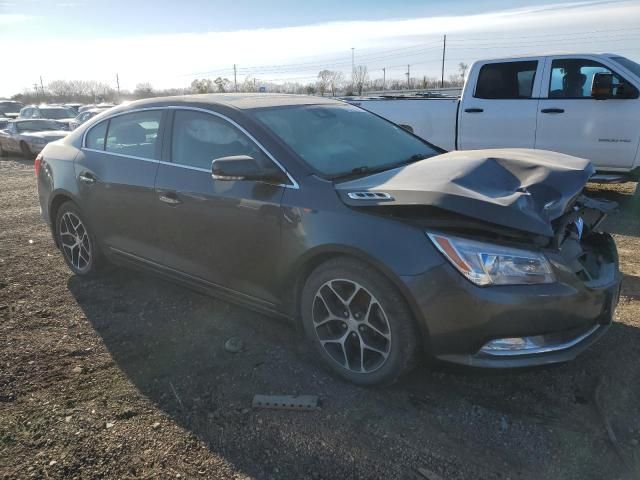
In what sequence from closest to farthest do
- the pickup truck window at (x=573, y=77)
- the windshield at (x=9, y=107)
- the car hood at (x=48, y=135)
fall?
the pickup truck window at (x=573, y=77) < the car hood at (x=48, y=135) < the windshield at (x=9, y=107)

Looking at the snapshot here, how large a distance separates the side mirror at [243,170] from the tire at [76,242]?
2.06 m

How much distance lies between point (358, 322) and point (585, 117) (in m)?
5.77

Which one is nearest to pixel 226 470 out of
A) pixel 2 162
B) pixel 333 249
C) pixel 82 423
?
pixel 82 423

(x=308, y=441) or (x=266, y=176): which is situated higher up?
(x=266, y=176)

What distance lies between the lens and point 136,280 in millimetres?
4859

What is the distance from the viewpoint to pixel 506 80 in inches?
304

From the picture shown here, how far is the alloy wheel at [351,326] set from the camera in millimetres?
2848


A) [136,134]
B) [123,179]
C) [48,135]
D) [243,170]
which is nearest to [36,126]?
[48,135]

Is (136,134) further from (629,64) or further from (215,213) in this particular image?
(629,64)

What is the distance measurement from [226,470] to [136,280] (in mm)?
2829

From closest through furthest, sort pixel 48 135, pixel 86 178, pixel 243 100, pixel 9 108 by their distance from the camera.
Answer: pixel 243 100 → pixel 86 178 → pixel 48 135 → pixel 9 108

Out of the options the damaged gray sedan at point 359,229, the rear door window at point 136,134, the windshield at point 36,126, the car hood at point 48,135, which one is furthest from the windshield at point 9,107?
the damaged gray sedan at point 359,229

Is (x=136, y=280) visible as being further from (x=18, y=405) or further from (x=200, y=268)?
(x=18, y=405)

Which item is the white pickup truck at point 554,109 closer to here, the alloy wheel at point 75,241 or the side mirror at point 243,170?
the side mirror at point 243,170
